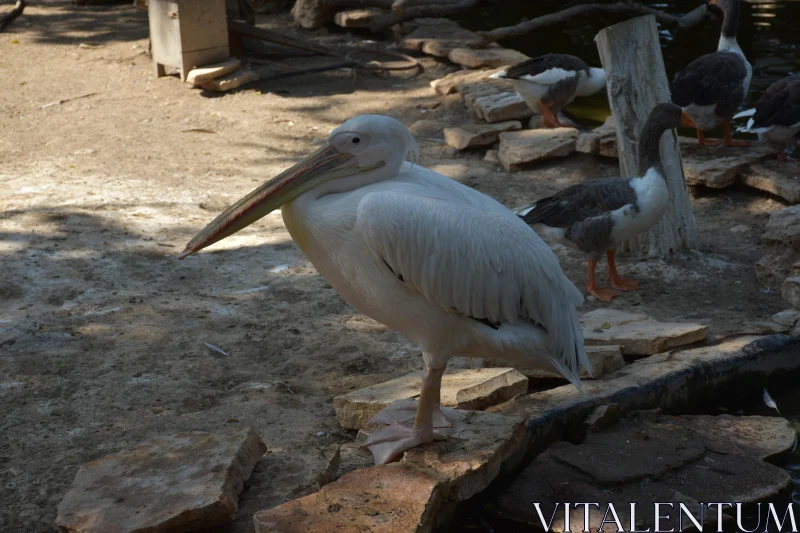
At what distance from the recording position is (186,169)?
6.97m

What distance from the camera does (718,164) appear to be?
638cm

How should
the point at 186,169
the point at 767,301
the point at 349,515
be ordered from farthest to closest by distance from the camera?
the point at 186,169, the point at 767,301, the point at 349,515

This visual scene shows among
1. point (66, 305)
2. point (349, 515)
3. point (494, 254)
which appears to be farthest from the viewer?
point (66, 305)

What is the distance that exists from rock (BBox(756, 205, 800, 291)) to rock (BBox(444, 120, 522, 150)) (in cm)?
276

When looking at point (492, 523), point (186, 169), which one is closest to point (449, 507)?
point (492, 523)

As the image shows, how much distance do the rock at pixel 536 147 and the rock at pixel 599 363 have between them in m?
3.17

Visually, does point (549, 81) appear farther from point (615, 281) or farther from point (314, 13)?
point (314, 13)

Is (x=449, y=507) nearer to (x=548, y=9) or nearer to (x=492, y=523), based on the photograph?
(x=492, y=523)

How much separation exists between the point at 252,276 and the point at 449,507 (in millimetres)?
2506

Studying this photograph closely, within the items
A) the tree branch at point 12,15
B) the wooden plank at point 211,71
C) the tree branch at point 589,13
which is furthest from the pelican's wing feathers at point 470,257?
the tree branch at point 12,15

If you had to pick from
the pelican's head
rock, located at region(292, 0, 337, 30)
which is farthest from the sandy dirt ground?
rock, located at region(292, 0, 337, 30)

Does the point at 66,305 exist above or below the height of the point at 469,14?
below

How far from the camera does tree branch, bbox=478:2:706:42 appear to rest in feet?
33.0

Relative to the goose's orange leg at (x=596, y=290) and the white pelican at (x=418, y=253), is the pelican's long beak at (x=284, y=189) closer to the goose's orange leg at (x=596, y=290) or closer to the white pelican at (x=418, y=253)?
the white pelican at (x=418, y=253)
